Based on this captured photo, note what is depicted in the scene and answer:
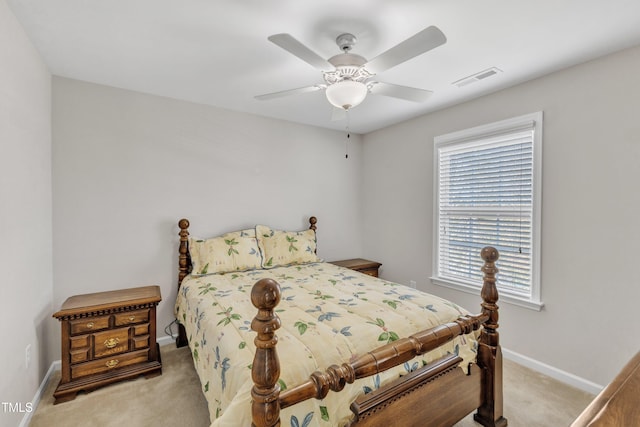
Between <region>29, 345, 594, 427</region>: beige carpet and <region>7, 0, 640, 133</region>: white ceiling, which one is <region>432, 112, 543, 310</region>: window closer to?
<region>7, 0, 640, 133</region>: white ceiling

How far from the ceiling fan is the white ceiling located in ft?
0.69

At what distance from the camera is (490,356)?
1.79 metres

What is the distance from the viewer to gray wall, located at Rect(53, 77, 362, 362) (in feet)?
8.29

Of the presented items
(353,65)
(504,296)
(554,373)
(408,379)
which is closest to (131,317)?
(408,379)

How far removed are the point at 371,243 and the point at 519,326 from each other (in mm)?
1987

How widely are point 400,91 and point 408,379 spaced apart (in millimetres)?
1726

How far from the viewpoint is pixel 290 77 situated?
244 centimetres

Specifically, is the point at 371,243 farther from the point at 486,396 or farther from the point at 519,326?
the point at 486,396

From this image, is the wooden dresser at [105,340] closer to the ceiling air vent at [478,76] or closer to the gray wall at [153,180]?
the gray wall at [153,180]

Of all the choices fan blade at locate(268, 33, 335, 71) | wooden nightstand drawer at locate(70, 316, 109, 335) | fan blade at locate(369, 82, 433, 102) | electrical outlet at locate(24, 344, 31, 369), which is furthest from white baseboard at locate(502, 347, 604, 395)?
electrical outlet at locate(24, 344, 31, 369)

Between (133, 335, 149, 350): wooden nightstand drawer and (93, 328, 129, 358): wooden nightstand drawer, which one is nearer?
(93, 328, 129, 358): wooden nightstand drawer

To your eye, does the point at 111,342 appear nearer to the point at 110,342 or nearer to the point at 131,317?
the point at 110,342

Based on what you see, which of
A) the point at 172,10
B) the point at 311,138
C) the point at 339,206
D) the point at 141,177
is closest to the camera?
the point at 172,10

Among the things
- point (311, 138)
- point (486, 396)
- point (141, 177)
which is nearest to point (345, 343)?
point (486, 396)
